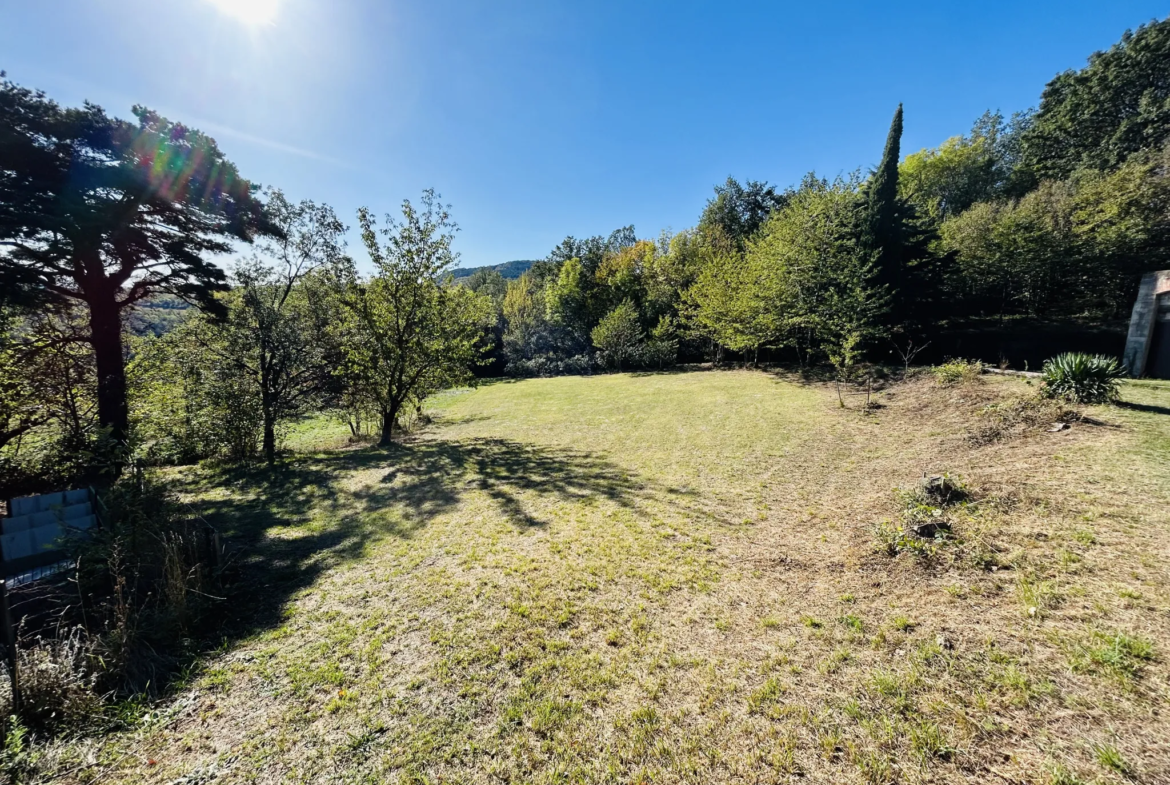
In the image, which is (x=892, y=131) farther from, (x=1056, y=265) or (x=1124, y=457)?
(x=1124, y=457)

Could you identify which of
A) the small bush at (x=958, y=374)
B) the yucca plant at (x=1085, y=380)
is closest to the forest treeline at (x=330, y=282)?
the small bush at (x=958, y=374)

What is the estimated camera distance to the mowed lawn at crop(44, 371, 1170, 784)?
253 cm

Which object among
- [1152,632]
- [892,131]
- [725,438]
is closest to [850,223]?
[892,131]

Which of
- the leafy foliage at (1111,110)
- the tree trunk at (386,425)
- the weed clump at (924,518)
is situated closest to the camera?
the weed clump at (924,518)

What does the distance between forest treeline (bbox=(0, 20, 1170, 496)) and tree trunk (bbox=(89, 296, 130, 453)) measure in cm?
4

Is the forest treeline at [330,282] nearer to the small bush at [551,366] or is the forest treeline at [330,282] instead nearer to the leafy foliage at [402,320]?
the leafy foliage at [402,320]

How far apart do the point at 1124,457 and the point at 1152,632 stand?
480cm

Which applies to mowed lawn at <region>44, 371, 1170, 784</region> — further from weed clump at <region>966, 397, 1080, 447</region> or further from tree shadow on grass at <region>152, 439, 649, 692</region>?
weed clump at <region>966, 397, 1080, 447</region>

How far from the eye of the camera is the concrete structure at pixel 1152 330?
36.9ft

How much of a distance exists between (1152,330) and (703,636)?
1818cm

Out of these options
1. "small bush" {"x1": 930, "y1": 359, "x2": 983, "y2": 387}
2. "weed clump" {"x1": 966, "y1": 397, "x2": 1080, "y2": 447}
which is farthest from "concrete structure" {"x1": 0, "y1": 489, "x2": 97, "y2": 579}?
"small bush" {"x1": 930, "y1": 359, "x2": 983, "y2": 387}

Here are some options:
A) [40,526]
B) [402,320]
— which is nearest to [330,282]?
[402,320]

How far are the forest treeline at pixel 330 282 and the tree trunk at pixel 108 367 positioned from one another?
4cm

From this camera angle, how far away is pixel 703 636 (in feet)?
12.3
